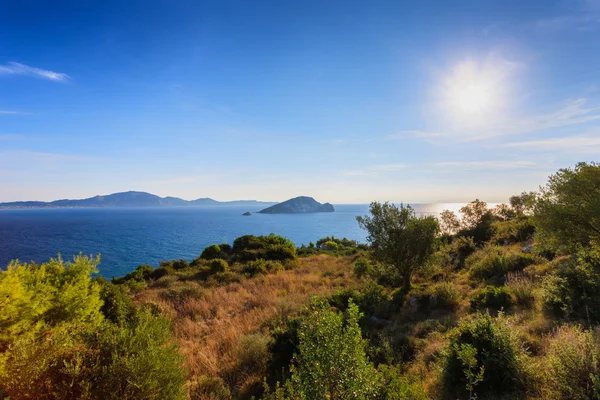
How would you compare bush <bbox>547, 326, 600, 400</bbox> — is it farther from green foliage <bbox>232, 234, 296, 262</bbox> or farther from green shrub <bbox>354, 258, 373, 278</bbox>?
green foliage <bbox>232, 234, 296, 262</bbox>

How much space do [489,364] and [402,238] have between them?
9497 millimetres

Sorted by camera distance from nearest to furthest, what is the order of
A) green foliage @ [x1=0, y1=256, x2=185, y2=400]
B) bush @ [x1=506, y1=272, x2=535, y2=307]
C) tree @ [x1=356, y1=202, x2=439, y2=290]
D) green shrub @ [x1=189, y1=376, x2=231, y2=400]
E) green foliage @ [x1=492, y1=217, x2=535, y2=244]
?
1. green foliage @ [x1=0, y1=256, x2=185, y2=400]
2. green shrub @ [x1=189, y1=376, x2=231, y2=400]
3. bush @ [x1=506, y1=272, x2=535, y2=307]
4. tree @ [x1=356, y1=202, x2=439, y2=290]
5. green foliage @ [x1=492, y1=217, x2=535, y2=244]

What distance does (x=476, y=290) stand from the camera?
37.3 ft

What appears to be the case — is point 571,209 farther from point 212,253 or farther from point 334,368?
point 212,253

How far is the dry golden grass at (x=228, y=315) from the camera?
24.9 ft

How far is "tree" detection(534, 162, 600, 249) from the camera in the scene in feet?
31.1

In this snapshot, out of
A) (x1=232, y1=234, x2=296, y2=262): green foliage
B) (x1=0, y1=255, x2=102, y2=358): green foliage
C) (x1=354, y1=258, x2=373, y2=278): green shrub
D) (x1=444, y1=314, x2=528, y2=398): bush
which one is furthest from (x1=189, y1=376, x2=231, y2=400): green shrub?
(x1=232, y1=234, x2=296, y2=262): green foliage

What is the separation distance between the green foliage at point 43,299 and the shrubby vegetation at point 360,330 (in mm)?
42

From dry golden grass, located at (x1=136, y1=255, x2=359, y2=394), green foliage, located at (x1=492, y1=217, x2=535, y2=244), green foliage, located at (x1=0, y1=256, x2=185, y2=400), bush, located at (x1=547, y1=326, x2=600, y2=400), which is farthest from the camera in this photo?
green foliage, located at (x1=492, y1=217, x2=535, y2=244)

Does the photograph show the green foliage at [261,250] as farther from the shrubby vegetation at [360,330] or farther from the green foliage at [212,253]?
the shrubby vegetation at [360,330]

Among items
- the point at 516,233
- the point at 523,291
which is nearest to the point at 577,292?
the point at 523,291

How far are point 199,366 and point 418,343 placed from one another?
22.1 ft

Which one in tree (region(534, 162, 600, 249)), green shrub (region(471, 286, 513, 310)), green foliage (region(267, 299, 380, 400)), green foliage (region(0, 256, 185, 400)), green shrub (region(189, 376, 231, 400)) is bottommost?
Result: green shrub (region(189, 376, 231, 400))

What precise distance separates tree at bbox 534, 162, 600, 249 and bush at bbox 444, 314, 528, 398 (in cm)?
682
